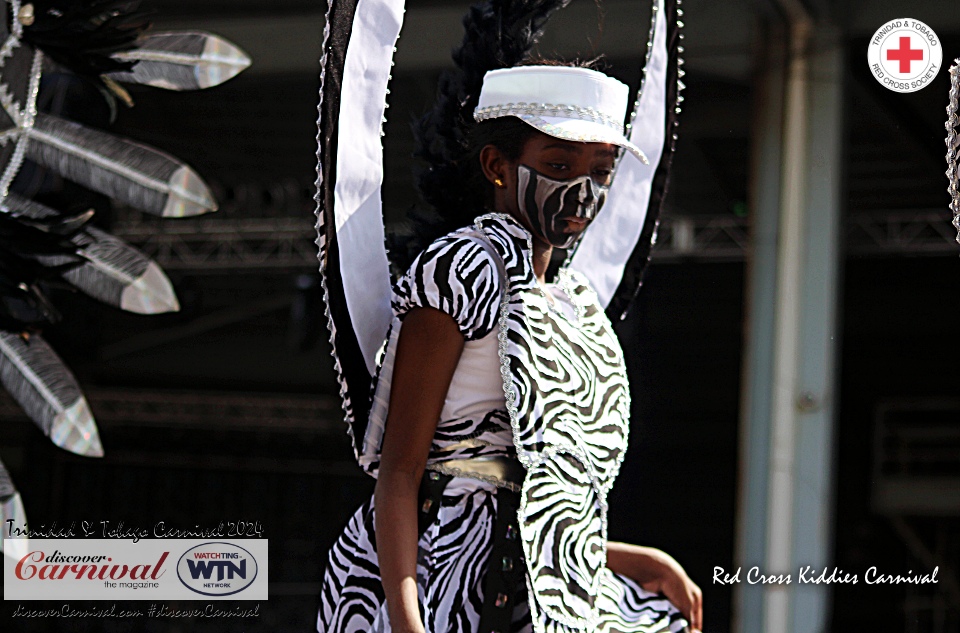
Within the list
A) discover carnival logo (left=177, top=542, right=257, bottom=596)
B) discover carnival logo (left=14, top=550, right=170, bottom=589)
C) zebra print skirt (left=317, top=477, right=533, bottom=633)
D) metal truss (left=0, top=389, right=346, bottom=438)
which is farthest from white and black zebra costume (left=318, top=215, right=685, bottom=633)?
metal truss (left=0, top=389, right=346, bottom=438)

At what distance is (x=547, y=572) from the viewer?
4.64 feet

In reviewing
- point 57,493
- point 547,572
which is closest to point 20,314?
point 547,572

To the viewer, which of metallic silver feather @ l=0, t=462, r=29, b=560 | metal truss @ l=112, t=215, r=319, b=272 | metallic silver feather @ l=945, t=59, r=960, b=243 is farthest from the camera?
metal truss @ l=112, t=215, r=319, b=272

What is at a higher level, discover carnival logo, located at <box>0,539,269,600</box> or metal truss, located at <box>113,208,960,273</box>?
metal truss, located at <box>113,208,960,273</box>

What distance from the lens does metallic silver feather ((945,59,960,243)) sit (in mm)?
1797

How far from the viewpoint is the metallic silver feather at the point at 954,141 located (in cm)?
180

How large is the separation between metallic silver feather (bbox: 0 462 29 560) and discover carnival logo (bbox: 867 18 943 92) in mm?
1566

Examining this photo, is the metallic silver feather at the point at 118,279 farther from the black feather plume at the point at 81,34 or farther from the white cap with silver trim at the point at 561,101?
the white cap with silver trim at the point at 561,101

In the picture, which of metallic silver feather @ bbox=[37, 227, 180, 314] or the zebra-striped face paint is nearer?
the zebra-striped face paint

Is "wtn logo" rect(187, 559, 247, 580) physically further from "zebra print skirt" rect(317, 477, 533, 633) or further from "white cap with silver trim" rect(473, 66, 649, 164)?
"white cap with silver trim" rect(473, 66, 649, 164)

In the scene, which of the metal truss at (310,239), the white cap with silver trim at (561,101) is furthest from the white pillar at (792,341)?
the white cap with silver trim at (561,101)

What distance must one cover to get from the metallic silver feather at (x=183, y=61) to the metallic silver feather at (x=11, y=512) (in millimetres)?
666

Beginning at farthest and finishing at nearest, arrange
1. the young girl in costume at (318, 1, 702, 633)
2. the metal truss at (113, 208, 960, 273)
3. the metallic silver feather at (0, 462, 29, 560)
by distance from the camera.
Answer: the metal truss at (113, 208, 960, 273), the metallic silver feather at (0, 462, 29, 560), the young girl in costume at (318, 1, 702, 633)

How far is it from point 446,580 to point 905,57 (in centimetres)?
123
